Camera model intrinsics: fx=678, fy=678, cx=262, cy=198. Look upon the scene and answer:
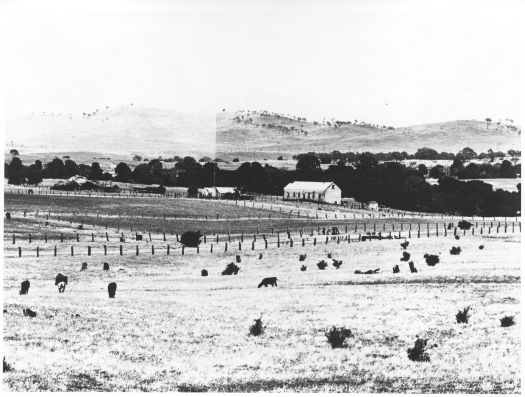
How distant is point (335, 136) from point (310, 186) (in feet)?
5.98

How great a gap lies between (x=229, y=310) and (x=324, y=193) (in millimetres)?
5499

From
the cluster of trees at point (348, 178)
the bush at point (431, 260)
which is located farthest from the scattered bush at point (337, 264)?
the bush at point (431, 260)

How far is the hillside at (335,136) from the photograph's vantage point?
18219 millimetres

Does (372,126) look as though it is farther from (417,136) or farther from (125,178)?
(125,178)

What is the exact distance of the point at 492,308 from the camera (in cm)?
1691

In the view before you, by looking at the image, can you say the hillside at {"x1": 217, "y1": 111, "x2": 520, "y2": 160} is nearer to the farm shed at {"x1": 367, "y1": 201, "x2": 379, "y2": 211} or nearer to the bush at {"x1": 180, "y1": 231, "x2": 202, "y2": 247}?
the farm shed at {"x1": 367, "y1": 201, "x2": 379, "y2": 211}

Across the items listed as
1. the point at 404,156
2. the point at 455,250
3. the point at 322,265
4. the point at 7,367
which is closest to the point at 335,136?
the point at 404,156

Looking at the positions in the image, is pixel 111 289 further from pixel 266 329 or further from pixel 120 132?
pixel 120 132

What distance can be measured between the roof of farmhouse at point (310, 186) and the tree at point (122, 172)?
485cm

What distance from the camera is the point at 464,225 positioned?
20.0 meters

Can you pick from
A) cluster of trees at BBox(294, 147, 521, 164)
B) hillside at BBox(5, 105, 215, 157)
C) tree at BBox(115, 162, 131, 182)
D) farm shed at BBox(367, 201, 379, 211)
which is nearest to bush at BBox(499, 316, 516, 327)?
cluster of trees at BBox(294, 147, 521, 164)

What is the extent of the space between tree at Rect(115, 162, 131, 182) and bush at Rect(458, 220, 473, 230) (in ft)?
33.0

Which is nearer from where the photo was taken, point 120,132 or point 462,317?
point 462,317

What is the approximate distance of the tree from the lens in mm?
20700
